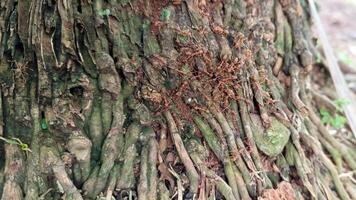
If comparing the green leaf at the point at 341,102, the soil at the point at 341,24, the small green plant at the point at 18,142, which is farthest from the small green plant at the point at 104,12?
the soil at the point at 341,24

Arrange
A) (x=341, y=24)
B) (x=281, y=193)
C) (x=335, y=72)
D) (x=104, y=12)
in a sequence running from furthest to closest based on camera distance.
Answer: (x=341, y=24)
(x=335, y=72)
(x=281, y=193)
(x=104, y=12)

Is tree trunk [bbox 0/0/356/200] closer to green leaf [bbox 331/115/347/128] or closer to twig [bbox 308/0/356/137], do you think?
twig [bbox 308/0/356/137]

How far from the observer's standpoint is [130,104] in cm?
216

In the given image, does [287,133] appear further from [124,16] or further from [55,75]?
[55,75]

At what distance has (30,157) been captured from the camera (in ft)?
6.91

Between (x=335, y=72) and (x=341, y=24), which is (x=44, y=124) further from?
(x=341, y=24)

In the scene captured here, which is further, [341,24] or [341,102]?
[341,24]

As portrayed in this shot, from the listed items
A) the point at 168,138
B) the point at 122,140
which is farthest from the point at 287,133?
the point at 122,140

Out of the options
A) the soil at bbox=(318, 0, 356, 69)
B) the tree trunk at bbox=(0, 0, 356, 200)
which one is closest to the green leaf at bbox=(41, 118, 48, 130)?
the tree trunk at bbox=(0, 0, 356, 200)

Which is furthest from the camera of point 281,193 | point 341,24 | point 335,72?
point 341,24

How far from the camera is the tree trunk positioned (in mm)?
2078

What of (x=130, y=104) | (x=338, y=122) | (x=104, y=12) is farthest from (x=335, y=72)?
(x=104, y=12)

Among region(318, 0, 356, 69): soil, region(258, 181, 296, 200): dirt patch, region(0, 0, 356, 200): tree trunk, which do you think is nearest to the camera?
region(0, 0, 356, 200): tree trunk

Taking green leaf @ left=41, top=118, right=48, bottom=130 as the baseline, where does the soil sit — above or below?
above
